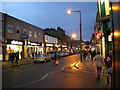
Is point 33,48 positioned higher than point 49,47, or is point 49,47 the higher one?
point 49,47

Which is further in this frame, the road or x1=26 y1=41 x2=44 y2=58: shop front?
x1=26 y1=41 x2=44 y2=58: shop front

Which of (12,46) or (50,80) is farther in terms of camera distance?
(12,46)

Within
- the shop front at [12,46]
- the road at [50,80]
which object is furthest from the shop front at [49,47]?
the road at [50,80]

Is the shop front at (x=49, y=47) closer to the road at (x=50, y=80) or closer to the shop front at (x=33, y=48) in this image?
the shop front at (x=33, y=48)

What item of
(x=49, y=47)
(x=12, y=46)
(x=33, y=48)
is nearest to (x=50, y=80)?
(x=12, y=46)

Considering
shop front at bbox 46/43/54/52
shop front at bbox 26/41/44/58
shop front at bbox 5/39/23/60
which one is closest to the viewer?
shop front at bbox 5/39/23/60

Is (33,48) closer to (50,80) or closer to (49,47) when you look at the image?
(49,47)

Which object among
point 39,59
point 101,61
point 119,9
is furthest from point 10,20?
point 119,9

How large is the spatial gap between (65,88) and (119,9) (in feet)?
13.9

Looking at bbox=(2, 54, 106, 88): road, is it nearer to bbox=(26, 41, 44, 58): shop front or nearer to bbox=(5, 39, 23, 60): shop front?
bbox=(5, 39, 23, 60): shop front

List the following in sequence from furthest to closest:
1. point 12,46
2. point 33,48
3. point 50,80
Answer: point 33,48 → point 12,46 → point 50,80

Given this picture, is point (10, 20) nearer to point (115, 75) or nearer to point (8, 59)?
point (8, 59)

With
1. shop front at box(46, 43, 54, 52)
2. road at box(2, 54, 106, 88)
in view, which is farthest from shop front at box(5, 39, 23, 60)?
shop front at box(46, 43, 54, 52)

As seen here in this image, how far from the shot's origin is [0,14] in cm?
2247
